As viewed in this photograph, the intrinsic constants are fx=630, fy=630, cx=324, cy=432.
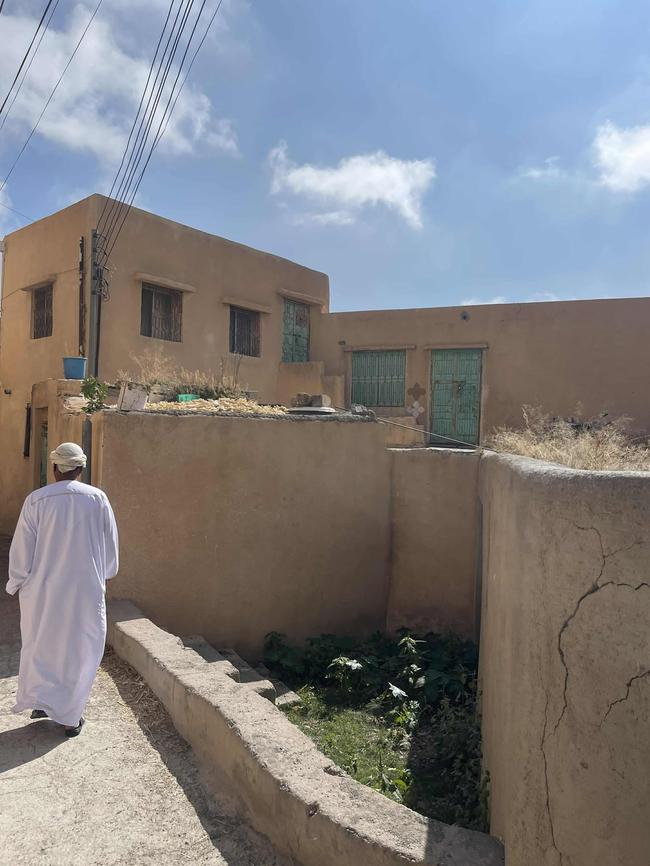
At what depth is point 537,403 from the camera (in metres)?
13.2

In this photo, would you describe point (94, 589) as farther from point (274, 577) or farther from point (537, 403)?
point (537, 403)

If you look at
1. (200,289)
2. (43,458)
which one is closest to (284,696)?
(43,458)

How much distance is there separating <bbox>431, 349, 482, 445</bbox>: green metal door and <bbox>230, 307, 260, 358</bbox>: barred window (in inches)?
151

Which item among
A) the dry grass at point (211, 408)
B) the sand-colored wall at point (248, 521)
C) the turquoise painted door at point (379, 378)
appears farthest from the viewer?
the turquoise painted door at point (379, 378)

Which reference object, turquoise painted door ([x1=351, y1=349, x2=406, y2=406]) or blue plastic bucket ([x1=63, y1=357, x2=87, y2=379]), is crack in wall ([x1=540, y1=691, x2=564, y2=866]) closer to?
blue plastic bucket ([x1=63, y1=357, x2=87, y2=379])

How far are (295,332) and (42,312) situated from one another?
5325 mm

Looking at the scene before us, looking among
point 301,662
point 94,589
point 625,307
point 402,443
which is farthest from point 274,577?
point 625,307

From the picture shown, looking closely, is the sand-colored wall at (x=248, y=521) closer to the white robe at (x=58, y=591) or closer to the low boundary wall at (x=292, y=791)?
the white robe at (x=58, y=591)

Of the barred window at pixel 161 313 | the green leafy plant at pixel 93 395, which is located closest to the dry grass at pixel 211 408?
the green leafy plant at pixel 93 395

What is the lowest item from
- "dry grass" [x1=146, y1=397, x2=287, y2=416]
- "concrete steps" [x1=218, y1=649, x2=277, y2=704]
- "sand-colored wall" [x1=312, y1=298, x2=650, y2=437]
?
"concrete steps" [x1=218, y1=649, x2=277, y2=704]

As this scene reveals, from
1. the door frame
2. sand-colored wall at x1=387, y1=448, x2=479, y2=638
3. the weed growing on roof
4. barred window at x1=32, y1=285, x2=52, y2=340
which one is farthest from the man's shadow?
the door frame

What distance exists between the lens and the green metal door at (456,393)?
13.6 m

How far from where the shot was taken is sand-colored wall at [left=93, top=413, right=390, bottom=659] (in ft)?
16.5

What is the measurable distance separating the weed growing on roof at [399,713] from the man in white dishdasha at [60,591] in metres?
1.61
